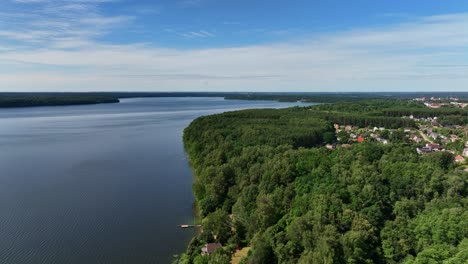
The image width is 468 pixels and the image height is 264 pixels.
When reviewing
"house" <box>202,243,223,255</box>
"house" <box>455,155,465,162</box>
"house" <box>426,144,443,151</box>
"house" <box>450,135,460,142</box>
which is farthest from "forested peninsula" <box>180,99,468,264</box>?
"house" <box>450,135,460,142</box>

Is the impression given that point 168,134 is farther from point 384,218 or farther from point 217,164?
point 384,218

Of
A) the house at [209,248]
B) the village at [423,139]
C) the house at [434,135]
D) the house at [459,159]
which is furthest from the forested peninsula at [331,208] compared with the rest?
the house at [434,135]

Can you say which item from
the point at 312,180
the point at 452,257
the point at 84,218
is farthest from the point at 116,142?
the point at 452,257

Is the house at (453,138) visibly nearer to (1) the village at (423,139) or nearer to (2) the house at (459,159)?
(1) the village at (423,139)

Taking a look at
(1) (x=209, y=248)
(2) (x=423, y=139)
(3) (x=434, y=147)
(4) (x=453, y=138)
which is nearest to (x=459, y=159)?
(3) (x=434, y=147)

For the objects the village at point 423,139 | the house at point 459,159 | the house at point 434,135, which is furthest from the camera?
the house at point 434,135

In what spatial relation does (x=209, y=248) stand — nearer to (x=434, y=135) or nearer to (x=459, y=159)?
(x=459, y=159)

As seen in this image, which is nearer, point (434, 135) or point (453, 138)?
point (453, 138)

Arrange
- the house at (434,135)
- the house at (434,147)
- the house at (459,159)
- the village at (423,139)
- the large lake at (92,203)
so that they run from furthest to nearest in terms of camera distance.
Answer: the house at (434,135), the house at (434,147), the village at (423,139), the house at (459,159), the large lake at (92,203)
